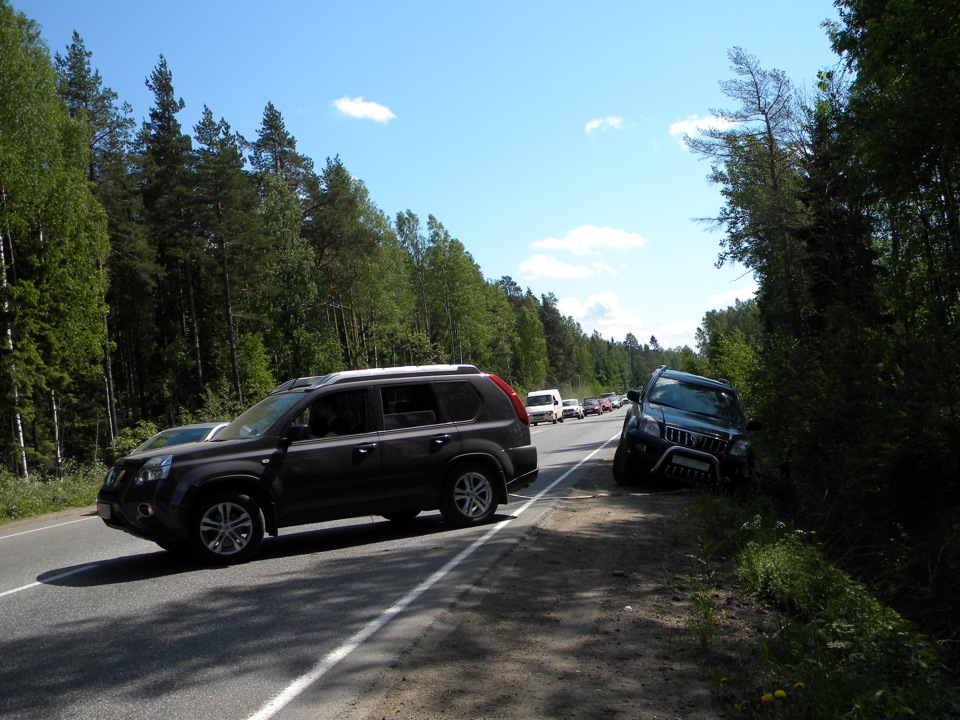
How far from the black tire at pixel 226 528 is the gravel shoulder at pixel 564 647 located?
261 cm

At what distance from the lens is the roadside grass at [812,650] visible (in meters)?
4.19

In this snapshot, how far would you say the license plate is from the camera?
42.8 ft

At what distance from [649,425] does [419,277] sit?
62604mm

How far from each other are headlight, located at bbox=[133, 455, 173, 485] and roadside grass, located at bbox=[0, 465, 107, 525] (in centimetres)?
1125

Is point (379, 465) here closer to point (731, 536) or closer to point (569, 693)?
point (731, 536)

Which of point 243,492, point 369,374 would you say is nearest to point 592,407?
point 369,374

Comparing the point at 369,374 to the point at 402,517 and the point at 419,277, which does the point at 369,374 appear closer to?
the point at 402,517

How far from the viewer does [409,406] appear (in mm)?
9938

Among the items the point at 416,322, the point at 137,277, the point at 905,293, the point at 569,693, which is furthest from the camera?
the point at 416,322

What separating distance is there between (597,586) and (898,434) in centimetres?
551

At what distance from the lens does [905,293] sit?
462 inches

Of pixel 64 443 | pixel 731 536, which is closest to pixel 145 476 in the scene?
pixel 731 536

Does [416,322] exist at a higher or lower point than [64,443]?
higher

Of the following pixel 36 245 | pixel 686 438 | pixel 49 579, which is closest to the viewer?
pixel 49 579
